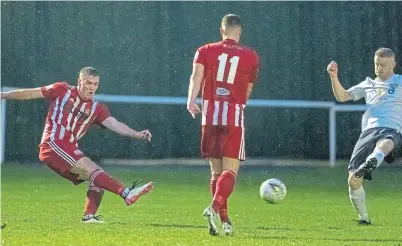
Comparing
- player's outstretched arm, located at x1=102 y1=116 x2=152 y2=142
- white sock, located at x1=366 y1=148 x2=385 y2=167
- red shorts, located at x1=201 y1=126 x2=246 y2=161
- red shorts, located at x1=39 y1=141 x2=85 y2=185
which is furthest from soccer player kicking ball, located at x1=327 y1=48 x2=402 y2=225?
red shorts, located at x1=39 y1=141 x2=85 y2=185

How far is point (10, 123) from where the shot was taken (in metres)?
19.6

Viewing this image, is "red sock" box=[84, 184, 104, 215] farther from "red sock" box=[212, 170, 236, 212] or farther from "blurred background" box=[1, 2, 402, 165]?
"blurred background" box=[1, 2, 402, 165]

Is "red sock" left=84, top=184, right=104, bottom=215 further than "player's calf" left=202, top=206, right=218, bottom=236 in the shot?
Yes

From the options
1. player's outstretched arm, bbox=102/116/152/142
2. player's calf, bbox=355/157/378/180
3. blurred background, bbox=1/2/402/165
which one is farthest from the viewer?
blurred background, bbox=1/2/402/165

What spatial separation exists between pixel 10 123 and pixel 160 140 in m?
2.55

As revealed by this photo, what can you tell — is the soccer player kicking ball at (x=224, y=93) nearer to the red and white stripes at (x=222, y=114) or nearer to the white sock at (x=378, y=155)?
the red and white stripes at (x=222, y=114)

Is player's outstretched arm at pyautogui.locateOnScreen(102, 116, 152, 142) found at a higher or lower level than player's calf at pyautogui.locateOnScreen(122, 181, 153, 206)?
higher

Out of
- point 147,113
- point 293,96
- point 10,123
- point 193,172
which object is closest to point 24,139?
point 10,123

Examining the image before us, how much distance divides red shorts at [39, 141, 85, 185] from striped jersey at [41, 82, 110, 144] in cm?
6

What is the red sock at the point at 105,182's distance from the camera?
1001 cm

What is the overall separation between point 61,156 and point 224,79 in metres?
1.88

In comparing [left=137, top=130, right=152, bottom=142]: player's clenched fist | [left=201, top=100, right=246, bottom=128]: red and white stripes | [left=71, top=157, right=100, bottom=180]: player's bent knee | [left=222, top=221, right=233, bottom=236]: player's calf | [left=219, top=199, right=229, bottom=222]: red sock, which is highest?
[left=201, top=100, right=246, bottom=128]: red and white stripes

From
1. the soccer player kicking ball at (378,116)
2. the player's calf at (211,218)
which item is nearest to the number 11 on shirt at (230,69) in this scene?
the player's calf at (211,218)

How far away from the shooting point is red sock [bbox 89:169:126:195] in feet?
32.8
